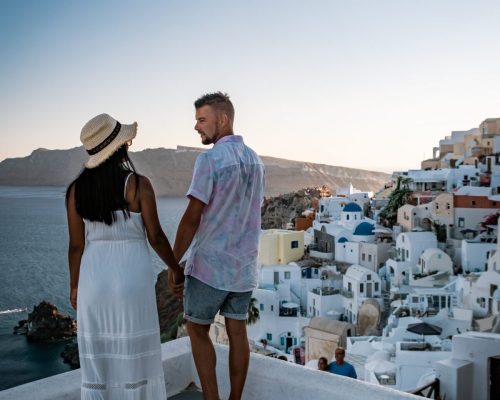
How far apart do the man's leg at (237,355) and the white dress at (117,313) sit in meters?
0.37

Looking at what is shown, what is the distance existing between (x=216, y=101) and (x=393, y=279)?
19130mm

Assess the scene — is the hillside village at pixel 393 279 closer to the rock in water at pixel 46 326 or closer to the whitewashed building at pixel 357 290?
the whitewashed building at pixel 357 290

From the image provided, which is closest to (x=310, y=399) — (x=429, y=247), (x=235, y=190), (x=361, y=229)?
(x=235, y=190)

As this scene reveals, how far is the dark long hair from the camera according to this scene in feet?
5.88

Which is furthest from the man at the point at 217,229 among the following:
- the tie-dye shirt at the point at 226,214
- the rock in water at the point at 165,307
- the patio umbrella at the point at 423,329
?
the rock in water at the point at 165,307

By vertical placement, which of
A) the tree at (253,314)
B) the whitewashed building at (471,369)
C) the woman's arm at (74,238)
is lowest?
the tree at (253,314)

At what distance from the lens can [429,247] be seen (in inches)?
813

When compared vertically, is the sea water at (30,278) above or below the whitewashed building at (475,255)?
below

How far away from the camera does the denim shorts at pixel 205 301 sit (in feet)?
6.60

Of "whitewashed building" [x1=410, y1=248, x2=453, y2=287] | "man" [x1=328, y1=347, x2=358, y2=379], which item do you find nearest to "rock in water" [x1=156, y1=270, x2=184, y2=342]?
"whitewashed building" [x1=410, y1=248, x2=453, y2=287]

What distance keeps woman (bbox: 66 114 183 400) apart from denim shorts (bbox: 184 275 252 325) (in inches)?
7.6

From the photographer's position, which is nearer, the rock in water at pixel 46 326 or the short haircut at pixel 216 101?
the short haircut at pixel 216 101

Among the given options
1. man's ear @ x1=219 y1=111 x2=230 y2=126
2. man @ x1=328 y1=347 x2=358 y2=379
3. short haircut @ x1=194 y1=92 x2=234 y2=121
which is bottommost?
man @ x1=328 y1=347 x2=358 y2=379

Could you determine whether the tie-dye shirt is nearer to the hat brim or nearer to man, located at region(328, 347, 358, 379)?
the hat brim
